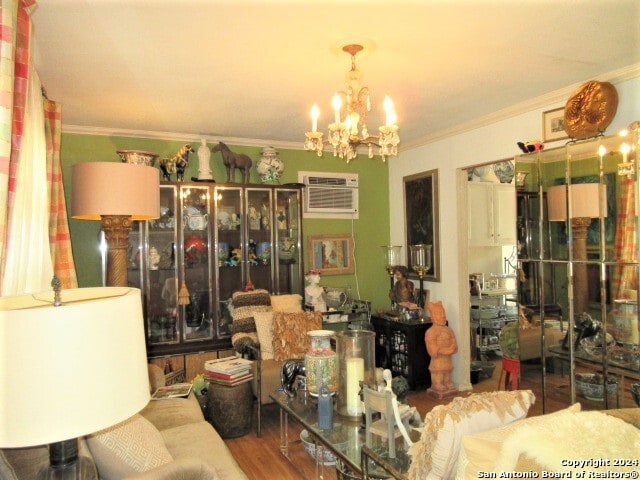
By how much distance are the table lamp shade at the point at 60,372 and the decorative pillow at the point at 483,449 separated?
980mm

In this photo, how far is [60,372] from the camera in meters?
0.90

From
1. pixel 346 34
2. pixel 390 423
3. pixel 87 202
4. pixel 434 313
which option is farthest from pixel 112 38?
pixel 434 313

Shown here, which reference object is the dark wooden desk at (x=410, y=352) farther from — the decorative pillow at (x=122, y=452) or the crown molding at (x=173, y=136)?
the decorative pillow at (x=122, y=452)

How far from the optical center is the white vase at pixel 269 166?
449cm

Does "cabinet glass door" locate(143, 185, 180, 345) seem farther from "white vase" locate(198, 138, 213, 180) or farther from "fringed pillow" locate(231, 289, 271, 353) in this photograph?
"fringed pillow" locate(231, 289, 271, 353)

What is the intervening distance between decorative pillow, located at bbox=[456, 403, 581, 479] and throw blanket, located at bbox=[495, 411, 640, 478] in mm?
41

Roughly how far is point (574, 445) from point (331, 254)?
383cm

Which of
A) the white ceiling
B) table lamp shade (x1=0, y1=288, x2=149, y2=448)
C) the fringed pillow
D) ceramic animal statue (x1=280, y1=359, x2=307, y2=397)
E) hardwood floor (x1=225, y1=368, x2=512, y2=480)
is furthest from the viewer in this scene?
the fringed pillow

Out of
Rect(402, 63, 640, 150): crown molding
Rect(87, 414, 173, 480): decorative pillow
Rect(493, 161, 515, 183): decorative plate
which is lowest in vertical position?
Rect(87, 414, 173, 480): decorative pillow

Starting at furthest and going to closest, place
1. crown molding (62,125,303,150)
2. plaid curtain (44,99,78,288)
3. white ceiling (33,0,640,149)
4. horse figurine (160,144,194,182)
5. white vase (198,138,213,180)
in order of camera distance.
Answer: white vase (198,138,213,180), horse figurine (160,144,194,182), crown molding (62,125,303,150), plaid curtain (44,99,78,288), white ceiling (33,0,640,149)

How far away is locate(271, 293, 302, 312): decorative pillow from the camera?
13.5ft

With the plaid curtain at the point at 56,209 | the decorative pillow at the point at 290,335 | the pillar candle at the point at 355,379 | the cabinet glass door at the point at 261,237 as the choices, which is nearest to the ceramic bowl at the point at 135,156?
the cabinet glass door at the point at 261,237

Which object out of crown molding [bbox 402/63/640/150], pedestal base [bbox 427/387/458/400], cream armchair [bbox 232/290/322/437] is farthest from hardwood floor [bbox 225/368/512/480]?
crown molding [bbox 402/63/640/150]

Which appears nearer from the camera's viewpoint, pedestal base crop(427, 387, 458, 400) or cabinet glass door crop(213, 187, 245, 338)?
pedestal base crop(427, 387, 458, 400)
